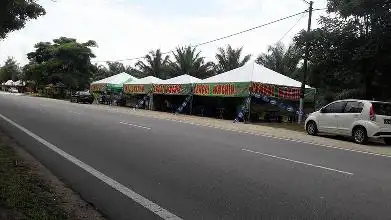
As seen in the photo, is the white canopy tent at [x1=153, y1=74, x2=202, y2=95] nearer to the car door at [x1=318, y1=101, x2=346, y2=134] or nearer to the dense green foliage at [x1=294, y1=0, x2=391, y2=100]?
the dense green foliage at [x1=294, y1=0, x2=391, y2=100]

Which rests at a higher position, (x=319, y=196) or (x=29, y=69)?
(x=29, y=69)

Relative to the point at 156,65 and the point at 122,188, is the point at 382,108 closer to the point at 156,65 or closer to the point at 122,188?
the point at 122,188

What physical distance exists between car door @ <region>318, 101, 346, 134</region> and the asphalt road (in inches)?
165

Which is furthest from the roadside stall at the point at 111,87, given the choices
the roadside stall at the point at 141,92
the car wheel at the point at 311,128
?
the car wheel at the point at 311,128

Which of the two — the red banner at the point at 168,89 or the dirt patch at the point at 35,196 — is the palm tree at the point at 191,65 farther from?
the dirt patch at the point at 35,196

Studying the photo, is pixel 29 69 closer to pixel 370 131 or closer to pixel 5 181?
pixel 370 131

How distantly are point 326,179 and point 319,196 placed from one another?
1.68 meters

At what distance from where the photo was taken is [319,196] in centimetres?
787

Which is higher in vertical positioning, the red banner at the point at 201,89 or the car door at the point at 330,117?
the red banner at the point at 201,89

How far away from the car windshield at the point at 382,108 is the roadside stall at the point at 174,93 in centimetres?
1705

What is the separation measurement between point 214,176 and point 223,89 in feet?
70.5

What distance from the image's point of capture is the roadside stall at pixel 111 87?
49500 mm

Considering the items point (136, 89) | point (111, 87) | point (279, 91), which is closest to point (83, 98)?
point (111, 87)

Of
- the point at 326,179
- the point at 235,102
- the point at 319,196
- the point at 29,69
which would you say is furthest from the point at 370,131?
the point at 29,69
